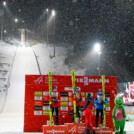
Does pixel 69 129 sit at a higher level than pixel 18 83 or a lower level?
lower

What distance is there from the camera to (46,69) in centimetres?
2977

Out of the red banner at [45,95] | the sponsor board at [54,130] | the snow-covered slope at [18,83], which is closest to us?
the sponsor board at [54,130]

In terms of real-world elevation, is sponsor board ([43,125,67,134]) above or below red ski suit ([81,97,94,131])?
below

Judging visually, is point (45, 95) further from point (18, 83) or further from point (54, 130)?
point (18, 83)

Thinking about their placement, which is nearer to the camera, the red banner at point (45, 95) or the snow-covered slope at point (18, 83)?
the red banner at point (45, 95)

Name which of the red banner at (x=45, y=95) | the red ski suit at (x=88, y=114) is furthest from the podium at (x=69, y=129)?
the red banner at (x=45, y=95)

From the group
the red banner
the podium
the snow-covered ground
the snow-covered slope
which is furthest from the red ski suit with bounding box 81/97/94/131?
the snow-covered ground

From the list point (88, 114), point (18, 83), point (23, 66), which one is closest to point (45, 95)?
point (88, 114)

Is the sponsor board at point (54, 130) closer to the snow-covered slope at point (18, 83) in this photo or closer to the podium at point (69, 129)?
the podium at point (69, 129)

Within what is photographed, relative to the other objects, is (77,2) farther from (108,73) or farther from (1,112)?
(1,112)

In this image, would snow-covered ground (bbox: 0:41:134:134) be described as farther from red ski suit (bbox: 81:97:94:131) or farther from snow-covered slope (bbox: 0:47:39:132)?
red ski suit (bbox: 81:97:94:131)

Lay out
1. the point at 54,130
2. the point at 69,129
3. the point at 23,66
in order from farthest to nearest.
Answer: the point at 23,66
the point at 69,129
the point at 54,130

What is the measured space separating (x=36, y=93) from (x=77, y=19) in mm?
29622

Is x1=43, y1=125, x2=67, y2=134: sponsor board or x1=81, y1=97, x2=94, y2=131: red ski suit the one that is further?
x1=43, y1=125, x2=67, y2=134: sponsor board
